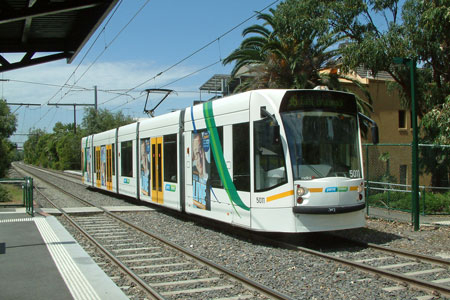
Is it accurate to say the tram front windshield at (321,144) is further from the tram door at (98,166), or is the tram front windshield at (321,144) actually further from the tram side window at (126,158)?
the tram door at (98,166)

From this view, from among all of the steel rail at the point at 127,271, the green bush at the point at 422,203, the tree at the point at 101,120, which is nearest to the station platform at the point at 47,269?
the steel rail at the point at 127,271

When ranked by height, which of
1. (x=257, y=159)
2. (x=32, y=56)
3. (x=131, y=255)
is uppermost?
(x=32, y=56)

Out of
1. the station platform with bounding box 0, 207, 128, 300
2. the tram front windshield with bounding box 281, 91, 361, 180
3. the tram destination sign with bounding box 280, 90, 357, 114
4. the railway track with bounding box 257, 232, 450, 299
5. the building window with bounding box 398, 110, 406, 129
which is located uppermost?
the building window with bounding box 398, 110, 406, 129

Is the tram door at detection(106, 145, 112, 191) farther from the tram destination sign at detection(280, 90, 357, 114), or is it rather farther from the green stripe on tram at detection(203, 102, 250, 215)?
the tram destination sign at detection(280, 90, 357, 114)

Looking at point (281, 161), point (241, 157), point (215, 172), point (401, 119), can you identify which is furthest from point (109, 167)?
point (401, 119)

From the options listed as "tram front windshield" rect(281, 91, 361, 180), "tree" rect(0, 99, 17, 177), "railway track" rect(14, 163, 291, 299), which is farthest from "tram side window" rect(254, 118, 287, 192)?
"tree" rect(0, 99, 17, 177)

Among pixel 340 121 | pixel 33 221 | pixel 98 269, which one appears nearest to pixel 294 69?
pixel 340 121

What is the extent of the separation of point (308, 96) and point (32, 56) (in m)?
5.30

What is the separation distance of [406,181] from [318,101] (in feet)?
29.7

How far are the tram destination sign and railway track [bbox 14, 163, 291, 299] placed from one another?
11.3 feet

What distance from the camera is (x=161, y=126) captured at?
1449 centimetres

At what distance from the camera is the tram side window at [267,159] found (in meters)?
8.98

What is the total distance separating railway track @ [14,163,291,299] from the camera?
20.9 feet

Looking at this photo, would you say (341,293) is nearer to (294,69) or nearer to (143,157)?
(143,157)
